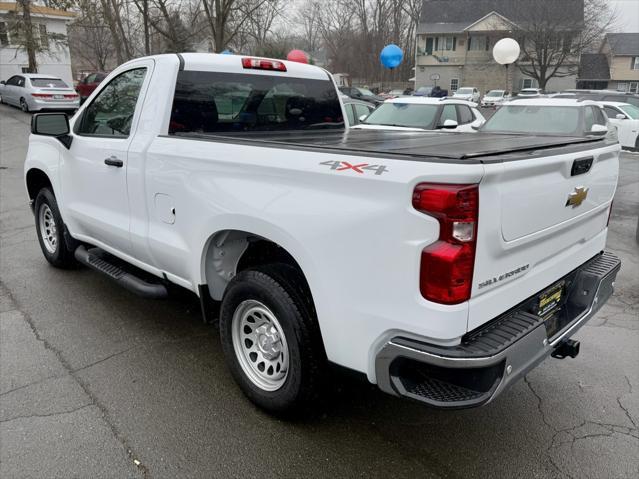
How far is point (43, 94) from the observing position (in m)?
21.7

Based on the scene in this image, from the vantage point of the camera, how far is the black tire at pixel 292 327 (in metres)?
2.67

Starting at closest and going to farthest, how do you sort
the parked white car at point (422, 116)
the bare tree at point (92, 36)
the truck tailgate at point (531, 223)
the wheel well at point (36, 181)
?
the truck tailgate at point (531, 223) → the wheel well at point (36, 181) → the parked white car at point (422, 116) → the bare tree at point (92, 36)

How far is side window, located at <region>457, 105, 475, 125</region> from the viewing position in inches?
454

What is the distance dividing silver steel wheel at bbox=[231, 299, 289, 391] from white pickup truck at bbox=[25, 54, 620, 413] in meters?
0.01

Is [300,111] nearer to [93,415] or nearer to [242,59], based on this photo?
[242,59]

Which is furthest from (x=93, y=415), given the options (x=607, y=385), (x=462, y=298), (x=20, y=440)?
(x=607, y=385)

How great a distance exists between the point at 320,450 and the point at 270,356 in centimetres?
58

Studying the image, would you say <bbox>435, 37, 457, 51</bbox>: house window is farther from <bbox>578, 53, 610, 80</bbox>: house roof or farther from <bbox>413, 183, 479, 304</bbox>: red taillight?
<bbox>413, 183, 479, 304</bbox>: red taillight

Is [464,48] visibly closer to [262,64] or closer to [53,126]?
[262,64]

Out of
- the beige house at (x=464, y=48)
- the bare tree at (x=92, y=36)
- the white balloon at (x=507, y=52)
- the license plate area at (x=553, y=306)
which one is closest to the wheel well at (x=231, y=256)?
the license plate area at (x=553, y=306)

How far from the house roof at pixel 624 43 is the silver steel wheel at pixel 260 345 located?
217ft

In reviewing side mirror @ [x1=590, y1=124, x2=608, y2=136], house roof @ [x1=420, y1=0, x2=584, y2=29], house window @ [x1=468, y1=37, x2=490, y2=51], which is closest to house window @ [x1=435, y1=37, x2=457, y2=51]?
house roof @ [x1=420, y1=0, x2=584, y2=29]

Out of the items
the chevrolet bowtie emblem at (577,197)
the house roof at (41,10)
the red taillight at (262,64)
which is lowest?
the chevrolet bowtie emblem at (577,197)

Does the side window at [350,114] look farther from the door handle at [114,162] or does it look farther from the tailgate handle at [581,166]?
the tailgate handle at [581,166]
